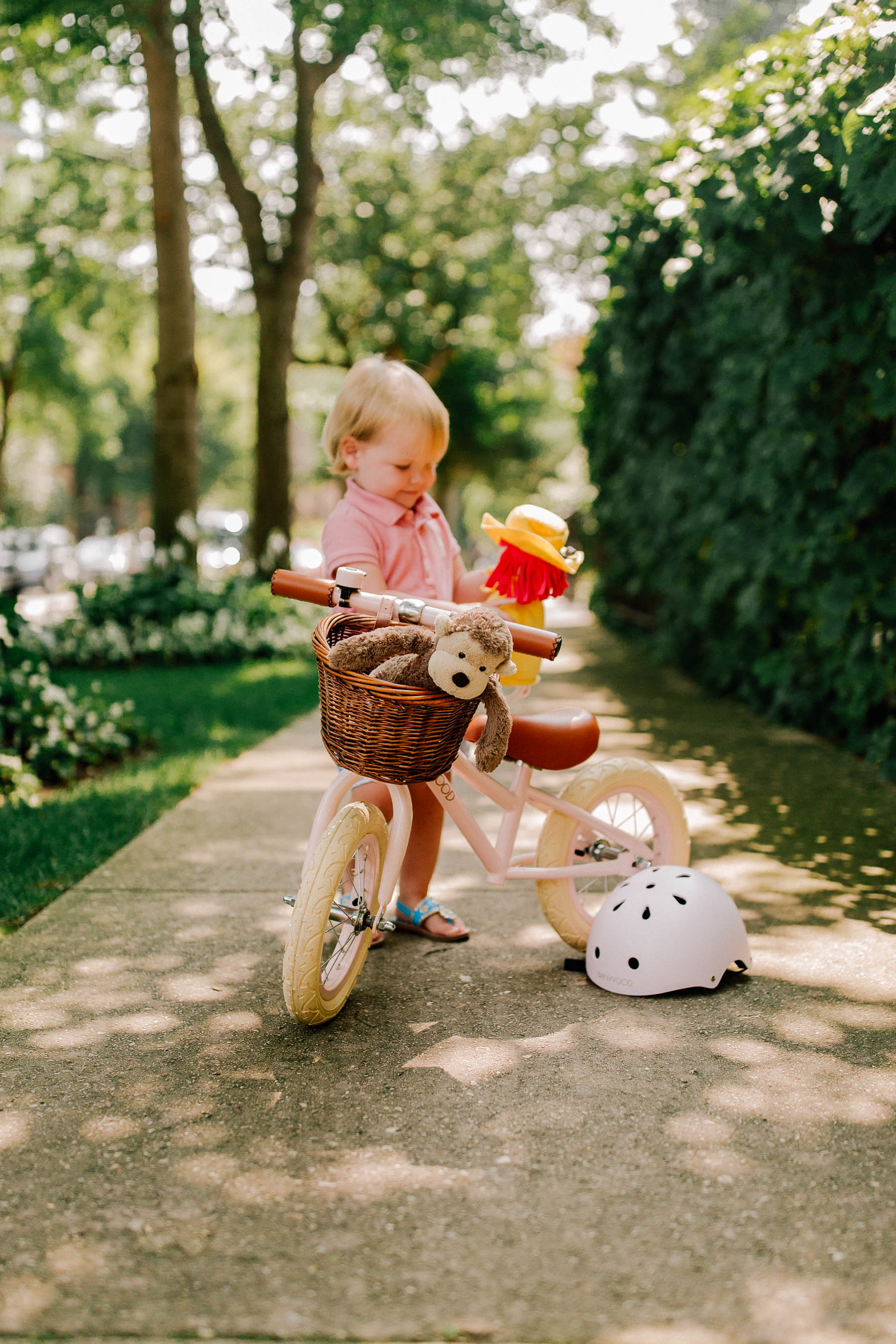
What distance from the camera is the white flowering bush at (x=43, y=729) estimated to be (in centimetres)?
587

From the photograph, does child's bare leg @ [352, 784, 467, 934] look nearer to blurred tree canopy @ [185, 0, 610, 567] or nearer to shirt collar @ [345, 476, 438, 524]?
shirt collar @ [345, 476, 438, 524]

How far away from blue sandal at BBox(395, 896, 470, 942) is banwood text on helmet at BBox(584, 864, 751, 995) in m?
0.55

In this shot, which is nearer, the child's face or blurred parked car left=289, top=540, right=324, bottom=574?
the child's face

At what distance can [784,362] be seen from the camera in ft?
18.5

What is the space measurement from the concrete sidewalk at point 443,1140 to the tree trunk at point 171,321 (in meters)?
9.36

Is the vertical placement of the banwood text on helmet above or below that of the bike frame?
below

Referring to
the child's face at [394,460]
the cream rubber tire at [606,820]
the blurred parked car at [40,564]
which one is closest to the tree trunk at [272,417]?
the blurred parked car at [40,564]

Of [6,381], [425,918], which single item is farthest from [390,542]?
[6,381]

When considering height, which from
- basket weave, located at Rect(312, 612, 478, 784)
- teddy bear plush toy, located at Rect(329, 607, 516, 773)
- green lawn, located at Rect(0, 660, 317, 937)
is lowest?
green lawn, located at Rect(0, 660, 317, 937)

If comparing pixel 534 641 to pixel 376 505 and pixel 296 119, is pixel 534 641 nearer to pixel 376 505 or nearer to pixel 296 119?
pixel 376 505

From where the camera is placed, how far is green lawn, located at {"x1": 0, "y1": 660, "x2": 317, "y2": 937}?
433 cm

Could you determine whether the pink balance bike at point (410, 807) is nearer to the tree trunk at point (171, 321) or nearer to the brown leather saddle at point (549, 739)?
the brown leather saddle at point (549, 739)

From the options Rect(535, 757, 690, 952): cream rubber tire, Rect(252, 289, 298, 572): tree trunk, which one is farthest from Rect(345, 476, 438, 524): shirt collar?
Rect(252, 289, 298, 572): tree trunk

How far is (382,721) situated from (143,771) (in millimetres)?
3718
